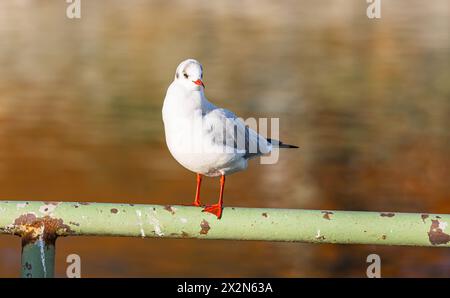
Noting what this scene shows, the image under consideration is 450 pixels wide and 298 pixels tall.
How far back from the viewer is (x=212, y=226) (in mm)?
3369

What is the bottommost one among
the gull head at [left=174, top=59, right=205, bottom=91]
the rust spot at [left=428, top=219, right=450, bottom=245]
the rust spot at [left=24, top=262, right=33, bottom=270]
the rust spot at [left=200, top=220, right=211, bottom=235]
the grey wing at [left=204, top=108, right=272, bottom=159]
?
the rust spot at [left=24, top=262, right=33, bottom=270]

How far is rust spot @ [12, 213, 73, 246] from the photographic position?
3.34m

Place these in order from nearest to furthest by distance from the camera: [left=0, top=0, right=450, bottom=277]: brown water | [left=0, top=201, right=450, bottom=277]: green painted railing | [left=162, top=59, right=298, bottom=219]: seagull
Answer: [left=0, top=201, right=450, bottom=277]: green painted railing
[left=162, top=59, right=298, bottom=219]: seagull
[left=0, top=0, right=450, bottom=277]: brown water

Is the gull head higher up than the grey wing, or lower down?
higher up

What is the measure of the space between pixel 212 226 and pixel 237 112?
28.2 feet

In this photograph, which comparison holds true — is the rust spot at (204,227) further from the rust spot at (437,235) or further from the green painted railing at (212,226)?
the rust spot at (437,235)

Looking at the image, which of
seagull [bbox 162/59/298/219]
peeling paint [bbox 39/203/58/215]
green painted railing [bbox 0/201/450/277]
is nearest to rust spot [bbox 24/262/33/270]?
green painted railing [bbox 0/201/450/277]

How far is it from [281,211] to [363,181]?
6.84m

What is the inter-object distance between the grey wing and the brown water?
338 centimetres

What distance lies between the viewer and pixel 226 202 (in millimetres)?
9008

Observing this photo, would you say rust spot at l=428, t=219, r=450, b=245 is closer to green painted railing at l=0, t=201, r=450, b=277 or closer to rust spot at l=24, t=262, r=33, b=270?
green painted railing at l=0, t=201, r=450, b=277

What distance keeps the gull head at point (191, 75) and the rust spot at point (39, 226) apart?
112 cm

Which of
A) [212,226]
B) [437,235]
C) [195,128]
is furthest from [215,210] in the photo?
[195,128]

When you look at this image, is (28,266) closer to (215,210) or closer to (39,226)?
(39,226)
